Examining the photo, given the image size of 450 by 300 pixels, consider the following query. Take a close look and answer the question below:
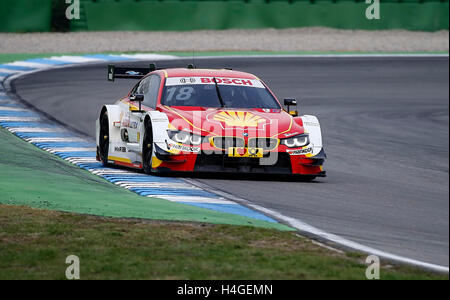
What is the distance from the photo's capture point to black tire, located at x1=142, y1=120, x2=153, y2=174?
1179 centimetres

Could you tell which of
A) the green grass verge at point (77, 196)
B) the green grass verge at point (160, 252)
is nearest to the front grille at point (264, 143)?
the green grass verge at point (77, 196)

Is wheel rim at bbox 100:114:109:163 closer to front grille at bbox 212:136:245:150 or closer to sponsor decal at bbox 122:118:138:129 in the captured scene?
sponsor decal at bbox 122:118:138:129

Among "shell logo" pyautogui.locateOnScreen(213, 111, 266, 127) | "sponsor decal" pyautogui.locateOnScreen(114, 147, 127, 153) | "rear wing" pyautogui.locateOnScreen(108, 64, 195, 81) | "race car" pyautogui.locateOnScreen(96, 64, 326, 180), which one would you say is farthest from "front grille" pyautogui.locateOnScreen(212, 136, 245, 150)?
"rear wing" pyautogui.locateOnScreen(108, 64, 195, 81)

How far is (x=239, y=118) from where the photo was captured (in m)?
11.8

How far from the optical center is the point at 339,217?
919 centimetres

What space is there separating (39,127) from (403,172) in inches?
258

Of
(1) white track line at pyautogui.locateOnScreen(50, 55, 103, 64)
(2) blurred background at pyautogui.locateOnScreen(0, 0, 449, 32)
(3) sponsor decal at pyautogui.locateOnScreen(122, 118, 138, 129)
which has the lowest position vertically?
(3) sponsor decal at pyautogui.locateOnScreen(122, 118, 138, 129)

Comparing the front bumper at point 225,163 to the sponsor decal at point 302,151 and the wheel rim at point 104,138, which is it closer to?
the sponsor decal at point 302,151

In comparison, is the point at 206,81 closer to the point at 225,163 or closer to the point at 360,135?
the point at 225,163

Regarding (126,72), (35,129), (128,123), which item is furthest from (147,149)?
(35,129)

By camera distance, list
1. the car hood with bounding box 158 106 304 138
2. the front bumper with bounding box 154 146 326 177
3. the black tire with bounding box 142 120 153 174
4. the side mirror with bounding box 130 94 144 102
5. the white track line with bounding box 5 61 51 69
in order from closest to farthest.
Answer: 1. the front bumper with bounding box 154 146 326 177
2. the car hood with bounding box 158 106 304 138
3. the black tire with bounding box 142 120 153 174
4. the side mirror with bounding box 130 94 144 102
5. the white track line with bounding box 5 61 51 69

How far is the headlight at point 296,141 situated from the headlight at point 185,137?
1.01 meters

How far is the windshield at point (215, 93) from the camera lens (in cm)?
1243

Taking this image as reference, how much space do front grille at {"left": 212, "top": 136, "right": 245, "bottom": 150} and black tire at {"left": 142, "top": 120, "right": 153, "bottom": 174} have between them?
82 cm
